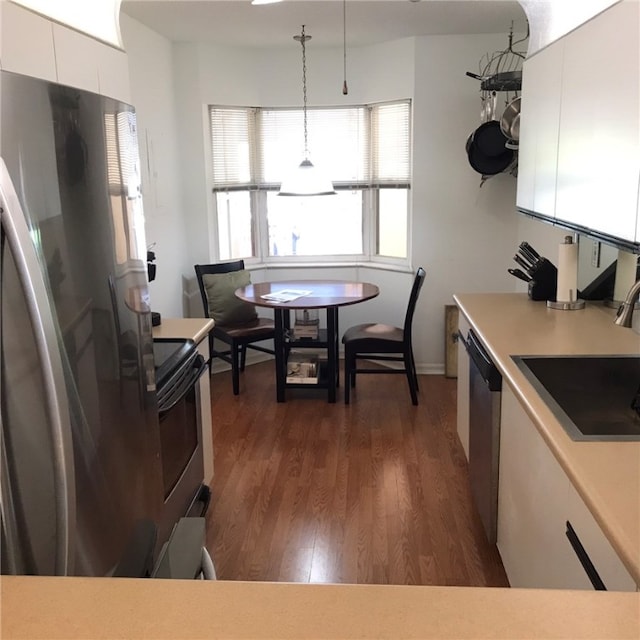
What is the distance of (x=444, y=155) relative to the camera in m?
4.92

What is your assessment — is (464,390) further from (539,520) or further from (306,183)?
(306,183)

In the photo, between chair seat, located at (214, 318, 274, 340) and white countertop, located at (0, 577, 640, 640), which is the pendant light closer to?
chair seat, located at (214, 318, 274, 340)

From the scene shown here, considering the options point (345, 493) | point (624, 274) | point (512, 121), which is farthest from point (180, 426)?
point (512, 121)

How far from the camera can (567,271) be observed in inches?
115

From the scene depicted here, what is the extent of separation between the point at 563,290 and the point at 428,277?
217cm

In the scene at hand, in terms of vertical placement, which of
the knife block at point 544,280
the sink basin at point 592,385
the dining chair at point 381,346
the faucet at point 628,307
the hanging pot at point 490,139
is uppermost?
the hanging pot at point 490,139

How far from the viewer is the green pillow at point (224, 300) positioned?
493cm

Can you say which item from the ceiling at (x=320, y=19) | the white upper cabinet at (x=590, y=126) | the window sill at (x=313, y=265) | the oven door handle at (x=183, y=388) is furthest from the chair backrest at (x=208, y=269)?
the white upper cabinet at (x=590, y=126)

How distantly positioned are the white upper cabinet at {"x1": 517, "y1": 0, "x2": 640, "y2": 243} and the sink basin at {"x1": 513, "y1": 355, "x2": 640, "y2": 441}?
428 millimetres

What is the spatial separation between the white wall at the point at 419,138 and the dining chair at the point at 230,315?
0.24 metres

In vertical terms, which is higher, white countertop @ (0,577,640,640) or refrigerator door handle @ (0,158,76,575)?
refrigerator door handle @ (0,158,76,575)

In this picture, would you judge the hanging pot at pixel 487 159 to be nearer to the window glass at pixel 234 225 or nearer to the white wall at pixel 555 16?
the white wall at pixel 555 16

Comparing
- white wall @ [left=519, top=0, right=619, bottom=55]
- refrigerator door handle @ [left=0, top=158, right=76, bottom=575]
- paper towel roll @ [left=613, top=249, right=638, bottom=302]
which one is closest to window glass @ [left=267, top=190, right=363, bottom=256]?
white wall @ [left=519, top=0, right=619, bottom=55]

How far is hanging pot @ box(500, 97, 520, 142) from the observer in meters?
3.77
